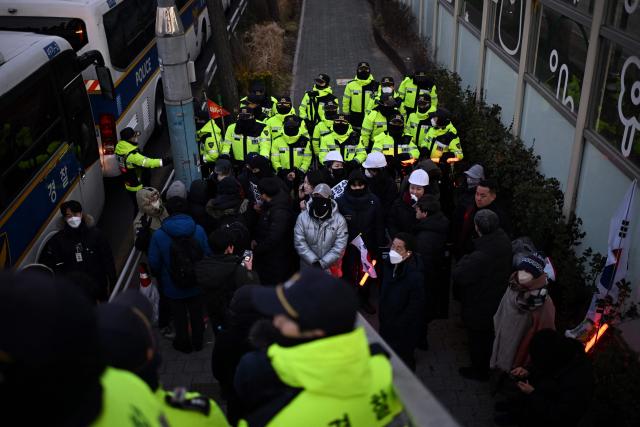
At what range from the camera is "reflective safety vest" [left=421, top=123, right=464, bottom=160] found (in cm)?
894

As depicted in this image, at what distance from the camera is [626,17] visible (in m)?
6.46

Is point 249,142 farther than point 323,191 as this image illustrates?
Yes

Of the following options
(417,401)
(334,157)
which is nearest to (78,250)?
(334,157)

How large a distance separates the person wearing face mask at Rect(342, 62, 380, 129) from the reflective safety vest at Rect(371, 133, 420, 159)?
309 centimetres

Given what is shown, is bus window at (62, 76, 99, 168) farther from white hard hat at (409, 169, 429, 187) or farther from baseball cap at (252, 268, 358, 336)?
baseball cap at (252, 268, 358, 336)

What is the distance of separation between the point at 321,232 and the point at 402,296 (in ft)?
4.37

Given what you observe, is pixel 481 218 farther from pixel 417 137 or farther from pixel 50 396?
pixel 50 396

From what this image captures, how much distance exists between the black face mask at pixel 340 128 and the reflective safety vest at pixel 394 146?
0.43 metres

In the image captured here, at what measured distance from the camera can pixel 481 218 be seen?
6027 mm

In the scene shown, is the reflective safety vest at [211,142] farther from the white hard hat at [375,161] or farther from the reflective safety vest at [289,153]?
the white hard hat at [375,161]

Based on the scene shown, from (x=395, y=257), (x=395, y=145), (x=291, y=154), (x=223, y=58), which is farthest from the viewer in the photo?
(x=223, y=58)

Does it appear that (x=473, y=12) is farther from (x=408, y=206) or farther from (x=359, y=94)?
(x=408, y=206)

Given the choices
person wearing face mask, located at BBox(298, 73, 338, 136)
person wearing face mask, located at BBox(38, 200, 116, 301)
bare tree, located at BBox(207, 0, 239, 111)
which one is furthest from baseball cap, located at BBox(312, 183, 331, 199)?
bare tree, located at BBox(207, 0, 239, 111)

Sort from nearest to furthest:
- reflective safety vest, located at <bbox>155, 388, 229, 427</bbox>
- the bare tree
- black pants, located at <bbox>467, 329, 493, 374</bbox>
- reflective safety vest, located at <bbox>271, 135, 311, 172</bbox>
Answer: reflective safety vest, located at <bbox>155, 388, 229, 427</bbox>
black pants, located at <bbox>467, 329, 493, 374</bbox>
reflective safety vest, located at <bbox>271, 135, 311, 172</bbox>
the bare tree
